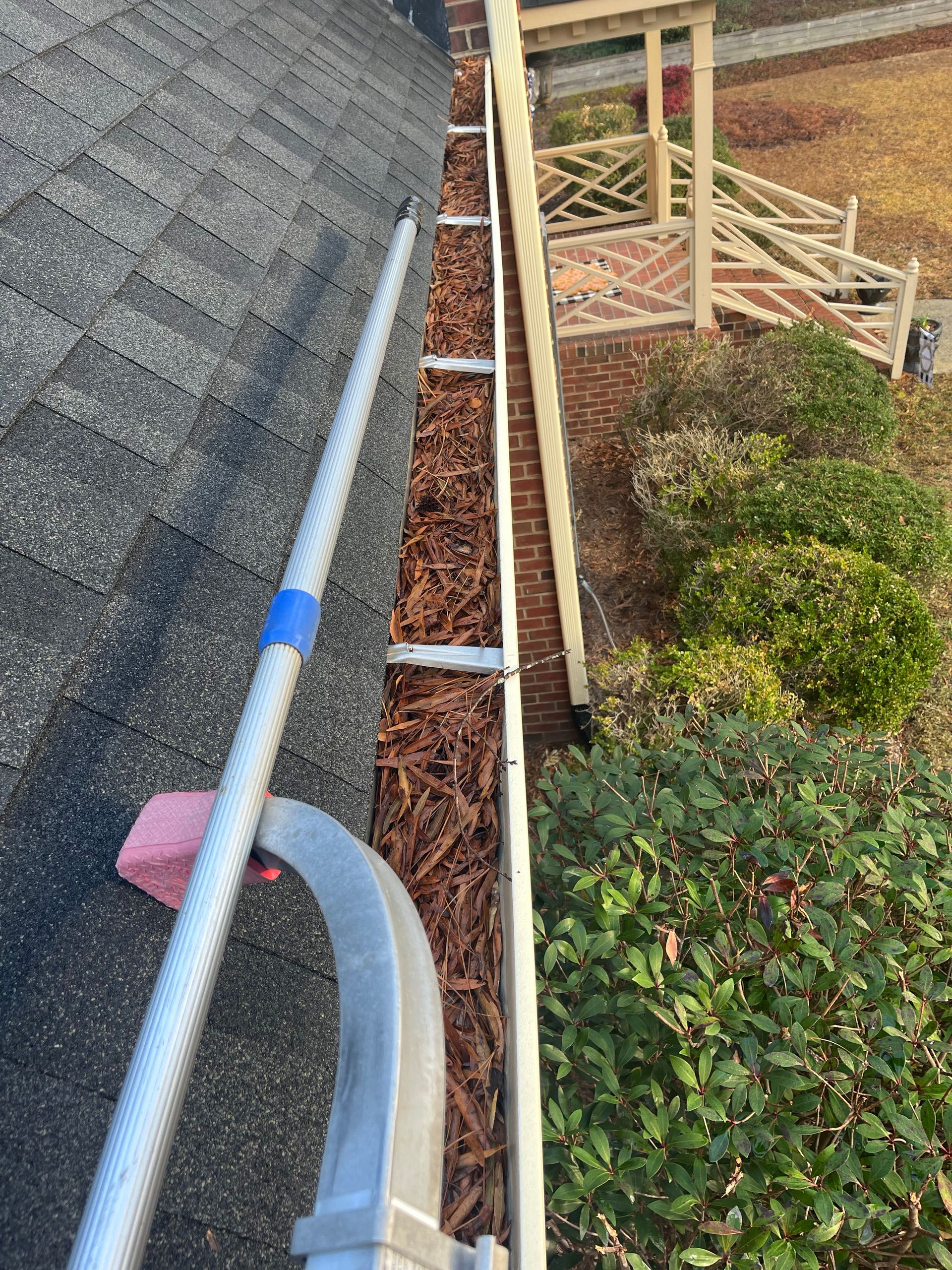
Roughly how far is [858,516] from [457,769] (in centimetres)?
622

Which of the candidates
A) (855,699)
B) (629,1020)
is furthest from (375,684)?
(855,699)

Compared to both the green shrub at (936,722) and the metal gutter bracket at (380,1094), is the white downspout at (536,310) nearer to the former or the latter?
the green shrub at (936,722)

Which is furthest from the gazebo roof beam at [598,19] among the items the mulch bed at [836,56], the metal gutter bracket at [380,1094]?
the mulch bed at [836,56]

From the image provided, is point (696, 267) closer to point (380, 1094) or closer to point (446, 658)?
point (446, 658)

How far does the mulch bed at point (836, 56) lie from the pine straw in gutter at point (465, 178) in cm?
2442

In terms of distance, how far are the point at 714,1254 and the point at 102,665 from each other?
6.01 feet

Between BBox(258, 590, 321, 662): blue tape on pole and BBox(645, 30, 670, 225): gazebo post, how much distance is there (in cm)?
1203

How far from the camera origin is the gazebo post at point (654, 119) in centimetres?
1179

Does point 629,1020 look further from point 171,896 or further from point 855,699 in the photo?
point 855,699

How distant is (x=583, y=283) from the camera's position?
1159 cm

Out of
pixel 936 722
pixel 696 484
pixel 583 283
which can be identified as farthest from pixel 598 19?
pixel 936 722

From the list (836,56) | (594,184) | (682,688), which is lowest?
(682,688)

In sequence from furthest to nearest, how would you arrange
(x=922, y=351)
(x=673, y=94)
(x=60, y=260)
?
(x=673, y=94)
(x=922, y=351)
(x=60, y=260)

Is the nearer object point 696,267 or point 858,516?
point 858,516
